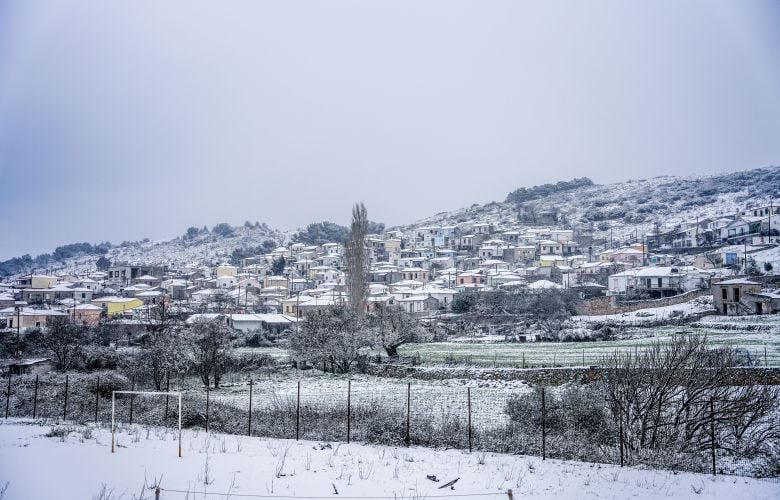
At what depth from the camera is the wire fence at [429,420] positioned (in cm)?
1152

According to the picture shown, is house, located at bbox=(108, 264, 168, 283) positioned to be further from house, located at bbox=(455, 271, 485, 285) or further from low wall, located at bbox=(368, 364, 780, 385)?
low wall, located at bbox=(368, 364, 780, 385)

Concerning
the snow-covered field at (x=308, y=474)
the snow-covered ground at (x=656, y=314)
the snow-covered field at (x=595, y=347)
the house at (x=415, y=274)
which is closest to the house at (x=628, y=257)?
the house at (x=415, y=274)

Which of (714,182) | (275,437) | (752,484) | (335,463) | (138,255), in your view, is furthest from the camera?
(138,255)

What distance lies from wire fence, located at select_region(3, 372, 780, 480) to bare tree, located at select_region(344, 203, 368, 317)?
21.2m

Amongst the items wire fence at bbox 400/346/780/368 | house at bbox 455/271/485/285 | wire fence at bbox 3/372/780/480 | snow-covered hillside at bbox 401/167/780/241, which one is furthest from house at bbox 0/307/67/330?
snow-covered hillside at bbox 401/167/780/241

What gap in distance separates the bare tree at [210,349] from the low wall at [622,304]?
3454 centimetres

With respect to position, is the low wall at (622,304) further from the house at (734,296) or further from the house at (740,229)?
the house at (740,229)

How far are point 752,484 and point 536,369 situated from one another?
16058mm

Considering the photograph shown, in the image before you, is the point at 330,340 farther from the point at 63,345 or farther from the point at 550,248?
the point at 550,248

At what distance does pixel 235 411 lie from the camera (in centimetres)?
1752

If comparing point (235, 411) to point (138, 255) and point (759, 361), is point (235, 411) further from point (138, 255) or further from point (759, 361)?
point (138, 255)

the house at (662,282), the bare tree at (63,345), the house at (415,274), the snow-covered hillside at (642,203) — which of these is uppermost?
the snow-covered hillside at (642,203)

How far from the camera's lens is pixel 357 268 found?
151ft

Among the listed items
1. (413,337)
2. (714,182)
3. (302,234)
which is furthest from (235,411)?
(714,182)
